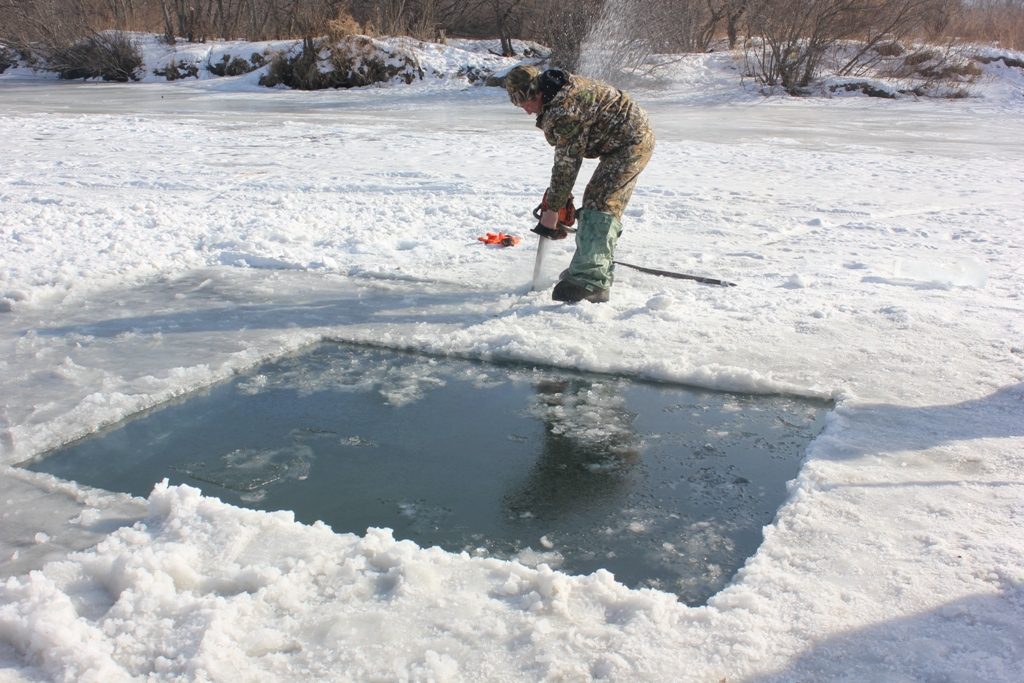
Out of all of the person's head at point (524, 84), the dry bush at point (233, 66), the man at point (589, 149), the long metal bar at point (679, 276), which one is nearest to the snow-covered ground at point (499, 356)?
the long metal bar at point (679, 276)

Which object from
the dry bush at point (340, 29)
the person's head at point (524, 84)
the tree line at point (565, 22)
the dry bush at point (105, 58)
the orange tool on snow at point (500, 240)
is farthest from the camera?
the dry bush at point (105, 58)

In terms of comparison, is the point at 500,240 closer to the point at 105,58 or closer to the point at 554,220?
the point at 554,220

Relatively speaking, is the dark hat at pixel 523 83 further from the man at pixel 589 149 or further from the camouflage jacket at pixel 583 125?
the camouflage jacket at pixel 583 125

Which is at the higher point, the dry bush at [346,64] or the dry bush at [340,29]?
the dry bush at [340,29]

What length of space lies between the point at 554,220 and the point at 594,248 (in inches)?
11.8

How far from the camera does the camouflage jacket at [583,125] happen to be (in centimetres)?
468

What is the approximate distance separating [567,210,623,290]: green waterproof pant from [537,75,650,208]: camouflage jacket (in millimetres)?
213

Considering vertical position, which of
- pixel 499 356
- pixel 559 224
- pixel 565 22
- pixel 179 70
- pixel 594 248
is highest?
pixel 565 22

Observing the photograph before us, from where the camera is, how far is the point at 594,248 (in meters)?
4.98

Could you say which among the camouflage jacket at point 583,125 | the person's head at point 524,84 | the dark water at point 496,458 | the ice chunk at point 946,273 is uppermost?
the person's head at point 524,84

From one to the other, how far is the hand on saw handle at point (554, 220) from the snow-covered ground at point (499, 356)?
0.47 meters

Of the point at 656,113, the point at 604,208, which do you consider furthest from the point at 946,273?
the point at 656,113

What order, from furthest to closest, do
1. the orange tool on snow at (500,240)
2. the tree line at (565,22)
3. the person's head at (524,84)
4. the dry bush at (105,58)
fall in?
the dry bush at (105,58)
the tree line at (565,22)
the orange tool on snow at (500,240)
the person's head at (524,84)

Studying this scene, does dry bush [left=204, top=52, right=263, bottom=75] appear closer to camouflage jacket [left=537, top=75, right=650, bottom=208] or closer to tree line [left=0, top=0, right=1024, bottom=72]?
tree line [left=0, top=0, right=1024, bottom=72]
